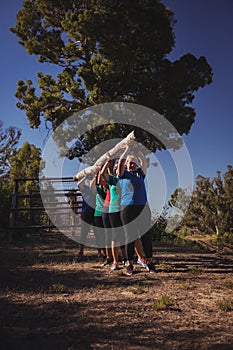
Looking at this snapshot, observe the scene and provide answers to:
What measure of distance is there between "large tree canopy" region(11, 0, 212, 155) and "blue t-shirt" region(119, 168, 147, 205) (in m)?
7.94

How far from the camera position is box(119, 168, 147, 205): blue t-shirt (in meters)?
4.86

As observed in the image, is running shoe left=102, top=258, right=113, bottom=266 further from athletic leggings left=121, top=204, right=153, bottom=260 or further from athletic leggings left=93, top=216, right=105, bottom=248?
athletic leggings left=121, top=204, right=153, bottom=260

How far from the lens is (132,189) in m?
4.89

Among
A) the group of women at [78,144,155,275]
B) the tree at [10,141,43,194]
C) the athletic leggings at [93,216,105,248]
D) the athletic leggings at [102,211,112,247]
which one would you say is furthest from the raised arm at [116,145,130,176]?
the tree at [10,141,43,194]

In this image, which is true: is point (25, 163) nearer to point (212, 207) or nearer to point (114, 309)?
point (212, 207)

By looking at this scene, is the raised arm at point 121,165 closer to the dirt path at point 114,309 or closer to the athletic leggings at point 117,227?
the athletic leggings at point 117,227

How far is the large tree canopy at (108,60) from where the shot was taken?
12125 millimetres

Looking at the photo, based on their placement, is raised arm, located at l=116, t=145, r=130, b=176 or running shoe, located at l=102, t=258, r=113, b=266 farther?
running shoe, located at l=102, t=258, r=113, b=266

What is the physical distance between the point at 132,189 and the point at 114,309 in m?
2.23

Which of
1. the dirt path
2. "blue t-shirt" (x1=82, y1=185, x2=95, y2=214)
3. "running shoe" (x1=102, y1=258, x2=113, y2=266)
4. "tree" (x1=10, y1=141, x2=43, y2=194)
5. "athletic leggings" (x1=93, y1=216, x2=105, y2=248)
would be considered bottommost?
the dirt path

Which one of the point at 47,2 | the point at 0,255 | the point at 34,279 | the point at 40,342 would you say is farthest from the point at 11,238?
the point at 47,2

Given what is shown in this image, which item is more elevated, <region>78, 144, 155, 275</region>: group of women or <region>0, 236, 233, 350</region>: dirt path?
<region>78, 144, 155, 275</region>: group of women

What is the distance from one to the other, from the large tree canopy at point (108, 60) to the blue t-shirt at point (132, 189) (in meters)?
7.94

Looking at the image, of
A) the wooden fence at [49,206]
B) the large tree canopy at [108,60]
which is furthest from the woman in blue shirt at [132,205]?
the large tree canopy at [108,60]
